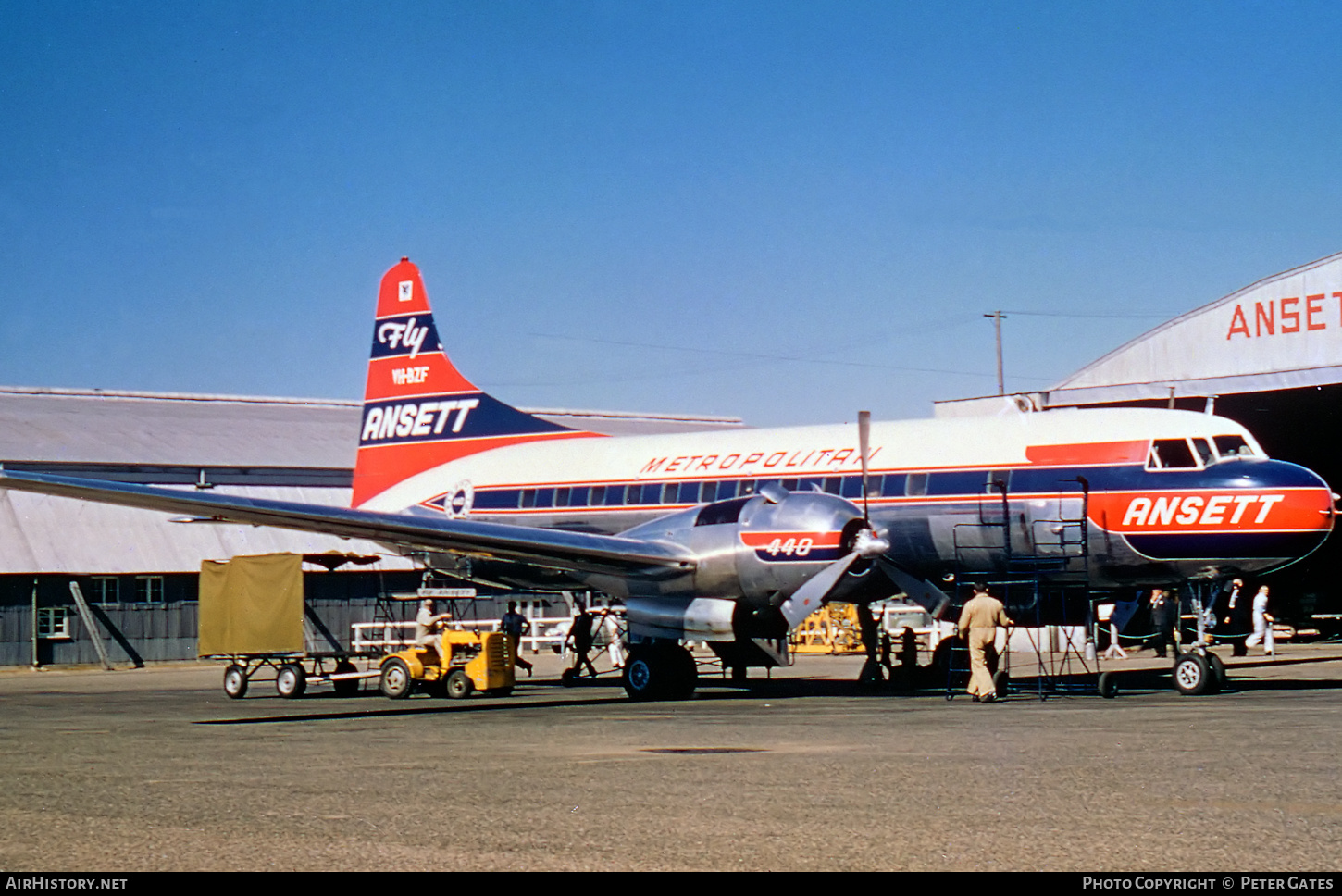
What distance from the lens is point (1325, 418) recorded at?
4278 centimetres

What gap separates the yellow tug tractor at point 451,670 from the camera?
26.0m

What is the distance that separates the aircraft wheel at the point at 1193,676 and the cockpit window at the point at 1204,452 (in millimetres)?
2878

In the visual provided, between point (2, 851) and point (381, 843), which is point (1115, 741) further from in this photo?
point (2, 851)

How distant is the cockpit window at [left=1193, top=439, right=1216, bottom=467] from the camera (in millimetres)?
22406

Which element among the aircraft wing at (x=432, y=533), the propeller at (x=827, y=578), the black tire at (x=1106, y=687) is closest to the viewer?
the black tire at (x=1106, y=687)

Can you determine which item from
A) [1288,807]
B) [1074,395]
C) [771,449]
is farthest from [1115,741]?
[1074,395]

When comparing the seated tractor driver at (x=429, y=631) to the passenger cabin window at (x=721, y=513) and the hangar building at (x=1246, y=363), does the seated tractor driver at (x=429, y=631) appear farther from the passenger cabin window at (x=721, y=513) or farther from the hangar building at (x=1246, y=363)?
the hangar building at (x=1246, y=363)

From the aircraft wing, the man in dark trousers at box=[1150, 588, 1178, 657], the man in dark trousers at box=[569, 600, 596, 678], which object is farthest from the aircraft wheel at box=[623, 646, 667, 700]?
the man in dark trousers at box=[1150, 588, 1178, 657]

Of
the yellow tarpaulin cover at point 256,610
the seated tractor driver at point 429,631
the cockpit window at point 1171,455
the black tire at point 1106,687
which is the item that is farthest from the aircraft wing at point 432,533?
the cockpit window at point 1171,455

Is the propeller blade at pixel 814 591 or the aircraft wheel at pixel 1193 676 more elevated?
the propeller blade at pixel 814 591

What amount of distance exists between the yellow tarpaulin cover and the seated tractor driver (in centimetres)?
223

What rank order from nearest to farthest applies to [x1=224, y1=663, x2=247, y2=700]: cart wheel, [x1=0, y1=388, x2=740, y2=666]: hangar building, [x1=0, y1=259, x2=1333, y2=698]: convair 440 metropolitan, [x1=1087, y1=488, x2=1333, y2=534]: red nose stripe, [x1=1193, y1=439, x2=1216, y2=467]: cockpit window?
[x1=1087, y1=488, x2=1333, y2=534]: red nose stripe, [x1=0, y1=259, x2=1333, y2=698]: convair 440 metropolitan, [x1=1193, y1=439, x2=1216, y2=467]: cockpit window, [x1=224, y1=663, x2=247, y2=700]: cart wheel, [x1=0, y1=388, x2=740, y2=666]: hangar building

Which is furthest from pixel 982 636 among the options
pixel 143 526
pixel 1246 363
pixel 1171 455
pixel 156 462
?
pixel 156 462

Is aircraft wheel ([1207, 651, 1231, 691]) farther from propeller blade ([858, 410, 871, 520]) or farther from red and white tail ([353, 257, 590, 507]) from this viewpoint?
red and white tail ([353, 257, 590, 507])
